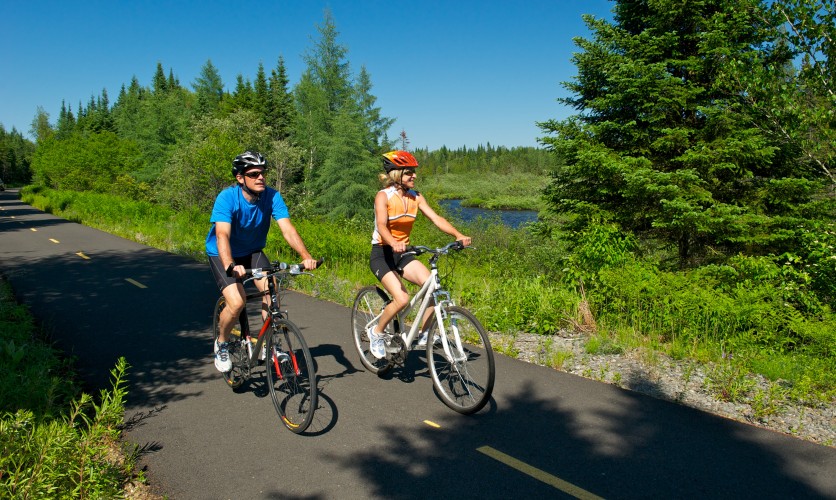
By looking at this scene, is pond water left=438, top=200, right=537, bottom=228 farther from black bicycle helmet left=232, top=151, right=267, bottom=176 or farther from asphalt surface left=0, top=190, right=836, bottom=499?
black bicycle helmet left=232, top=151, right=267, bottom=176

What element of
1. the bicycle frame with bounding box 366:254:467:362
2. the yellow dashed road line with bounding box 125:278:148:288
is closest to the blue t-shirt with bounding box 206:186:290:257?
the bicycle frame with bounding box 366:254:467:362

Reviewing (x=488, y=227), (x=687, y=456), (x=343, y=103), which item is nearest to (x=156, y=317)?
(x=687, y=456)

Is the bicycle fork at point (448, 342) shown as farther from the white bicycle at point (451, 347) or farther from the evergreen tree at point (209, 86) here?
the evergreen tree at point (209, 86)

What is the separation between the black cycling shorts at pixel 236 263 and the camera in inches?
192

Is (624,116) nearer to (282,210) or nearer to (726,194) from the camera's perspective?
(726,194)

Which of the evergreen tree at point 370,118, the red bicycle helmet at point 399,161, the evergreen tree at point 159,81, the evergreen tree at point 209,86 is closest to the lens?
the red bicycle helmet at point 399,161

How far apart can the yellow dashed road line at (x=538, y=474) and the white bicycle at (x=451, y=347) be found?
0.53 metres

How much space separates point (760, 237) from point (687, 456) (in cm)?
732

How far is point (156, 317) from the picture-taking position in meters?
8.38

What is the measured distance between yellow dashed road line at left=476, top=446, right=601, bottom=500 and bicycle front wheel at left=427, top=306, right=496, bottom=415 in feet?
1.77

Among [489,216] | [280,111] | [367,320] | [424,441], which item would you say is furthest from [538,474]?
[280,111]

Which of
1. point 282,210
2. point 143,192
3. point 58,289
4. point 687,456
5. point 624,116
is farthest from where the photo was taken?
point 143,192

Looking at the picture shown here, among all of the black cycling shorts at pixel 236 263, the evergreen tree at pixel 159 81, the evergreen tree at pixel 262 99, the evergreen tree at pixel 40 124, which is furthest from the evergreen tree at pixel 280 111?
the evergreen tree at pixel 40 124

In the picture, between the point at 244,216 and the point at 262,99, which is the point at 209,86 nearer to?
the point at 262,99
